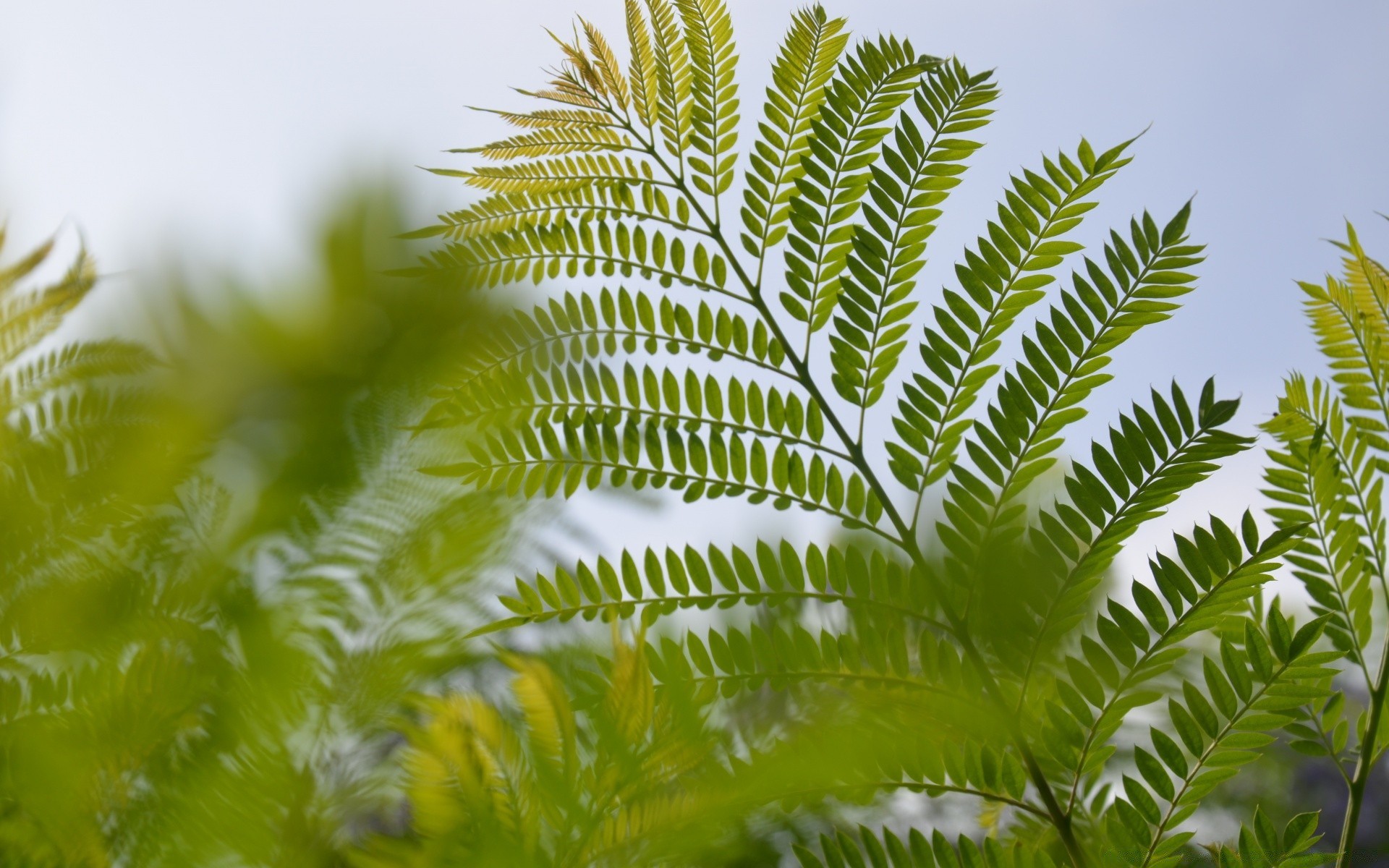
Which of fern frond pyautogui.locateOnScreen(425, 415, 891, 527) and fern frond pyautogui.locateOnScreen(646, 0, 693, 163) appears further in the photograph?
fern frond pyautogui.locateOnScreen(646, 0, 693, 163)

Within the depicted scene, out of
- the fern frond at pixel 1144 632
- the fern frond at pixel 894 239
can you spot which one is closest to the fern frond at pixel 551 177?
the fern frond at pixel 894 239

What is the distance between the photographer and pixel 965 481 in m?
0.61

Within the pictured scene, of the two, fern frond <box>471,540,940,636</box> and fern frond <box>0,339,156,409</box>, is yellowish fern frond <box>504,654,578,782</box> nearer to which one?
fern frond <box>0,339,156,409</box>

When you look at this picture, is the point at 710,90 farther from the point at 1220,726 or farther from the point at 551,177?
the point at 1220,726

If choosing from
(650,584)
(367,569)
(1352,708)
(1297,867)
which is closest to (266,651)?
(367,569)

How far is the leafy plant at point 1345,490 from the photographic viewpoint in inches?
26.9

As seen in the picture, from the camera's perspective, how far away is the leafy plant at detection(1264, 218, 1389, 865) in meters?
0.68

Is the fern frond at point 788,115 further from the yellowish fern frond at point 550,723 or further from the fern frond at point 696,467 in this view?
the yellowish fern frond at point 550,723

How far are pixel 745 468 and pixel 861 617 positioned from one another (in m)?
0.15

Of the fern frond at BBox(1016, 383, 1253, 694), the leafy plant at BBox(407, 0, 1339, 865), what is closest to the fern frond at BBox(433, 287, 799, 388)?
the leafy plant at BBox(407, 0, 1339, 865)

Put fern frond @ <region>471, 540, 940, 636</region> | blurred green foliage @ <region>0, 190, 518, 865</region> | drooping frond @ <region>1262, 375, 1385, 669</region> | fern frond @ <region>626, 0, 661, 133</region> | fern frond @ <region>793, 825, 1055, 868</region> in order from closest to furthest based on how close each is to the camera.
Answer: blurred green foliage @ <region>0, 190, 518, 865</region> → fern frond @ <region>793, 825, 1055, 868</region> → fern frond @ <region>471, 540, 940, 636</region> → drooping frond @ <region>1262, 375, 1385, 669</region> → fern frond @ <region>626, 0, 661, 133</region>

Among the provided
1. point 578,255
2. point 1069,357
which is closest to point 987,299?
point 1069,357

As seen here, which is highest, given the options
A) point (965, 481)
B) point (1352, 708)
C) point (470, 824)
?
point (965, 481)

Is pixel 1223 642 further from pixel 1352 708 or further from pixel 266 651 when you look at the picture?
pixel 1352 708
